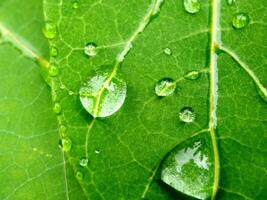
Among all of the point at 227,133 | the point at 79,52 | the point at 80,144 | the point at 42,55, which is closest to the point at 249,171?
the point at 227,133

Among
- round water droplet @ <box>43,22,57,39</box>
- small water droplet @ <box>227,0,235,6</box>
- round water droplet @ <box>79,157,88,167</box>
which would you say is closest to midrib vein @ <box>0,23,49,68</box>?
round water droplet @ <box>43,22,57,39</box>

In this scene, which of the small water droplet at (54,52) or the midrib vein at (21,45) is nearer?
the small water droplet at (54,52)

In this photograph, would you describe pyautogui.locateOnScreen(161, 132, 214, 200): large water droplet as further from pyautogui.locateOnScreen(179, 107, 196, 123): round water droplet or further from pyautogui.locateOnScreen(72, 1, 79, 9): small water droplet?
pyautogui.locateOnScreen(72, 1, 79, 9): small water droplet

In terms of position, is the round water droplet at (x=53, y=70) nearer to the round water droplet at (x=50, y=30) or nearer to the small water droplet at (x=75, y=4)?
the round water droplet at (x=50, y=30)

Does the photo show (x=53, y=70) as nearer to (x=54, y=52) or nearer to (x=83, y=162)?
(x=54, y=52)

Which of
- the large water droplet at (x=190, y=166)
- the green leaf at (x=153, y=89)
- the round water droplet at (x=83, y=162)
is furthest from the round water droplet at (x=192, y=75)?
the round water droplet at (x=83, y=162)
